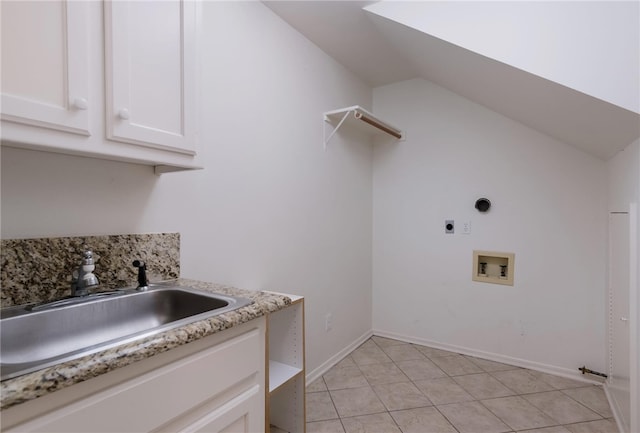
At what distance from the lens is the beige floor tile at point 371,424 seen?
1820mm

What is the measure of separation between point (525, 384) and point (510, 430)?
655 mm

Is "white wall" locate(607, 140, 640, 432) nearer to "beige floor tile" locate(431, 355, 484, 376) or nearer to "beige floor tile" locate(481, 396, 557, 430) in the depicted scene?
"beige floor tile" locate(481, 396, 557, 430)

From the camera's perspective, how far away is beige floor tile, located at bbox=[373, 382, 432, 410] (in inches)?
81.0

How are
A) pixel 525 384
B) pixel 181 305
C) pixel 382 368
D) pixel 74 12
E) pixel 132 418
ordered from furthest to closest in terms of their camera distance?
1. pixel 382 368
2. pixel 525 384
3. pixel 181 305
4. pixel 74 12
5. pixel 132 418

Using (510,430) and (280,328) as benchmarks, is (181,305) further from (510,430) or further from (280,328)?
(510,430)

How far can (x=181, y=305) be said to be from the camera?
1.21m

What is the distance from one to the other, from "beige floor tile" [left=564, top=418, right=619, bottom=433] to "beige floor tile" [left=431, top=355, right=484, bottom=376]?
2.27 feet

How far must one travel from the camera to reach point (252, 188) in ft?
6.04

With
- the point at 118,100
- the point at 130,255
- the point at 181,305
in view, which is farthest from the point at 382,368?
the point at 118,100

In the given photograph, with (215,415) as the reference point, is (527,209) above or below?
above

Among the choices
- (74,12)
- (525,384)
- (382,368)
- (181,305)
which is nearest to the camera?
(74,12)

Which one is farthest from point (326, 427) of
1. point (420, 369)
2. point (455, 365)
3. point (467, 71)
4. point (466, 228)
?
point (467, 71)

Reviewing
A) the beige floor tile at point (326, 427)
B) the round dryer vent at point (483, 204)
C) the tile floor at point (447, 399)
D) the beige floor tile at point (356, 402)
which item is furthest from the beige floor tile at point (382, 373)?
the round dryer vent at point (483, 204)

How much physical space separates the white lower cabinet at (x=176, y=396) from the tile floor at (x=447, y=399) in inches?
42.3
